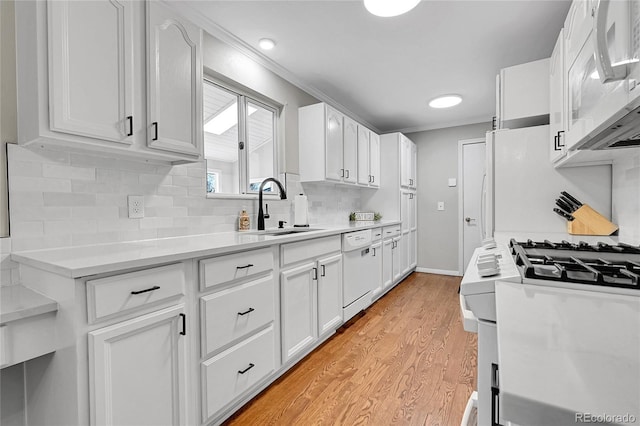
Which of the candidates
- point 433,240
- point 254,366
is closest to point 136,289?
point 254,366

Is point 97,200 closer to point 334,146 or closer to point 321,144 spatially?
point 321,144

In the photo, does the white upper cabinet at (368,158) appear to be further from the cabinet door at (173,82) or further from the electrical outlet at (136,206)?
the electrical outlet at (136,206)

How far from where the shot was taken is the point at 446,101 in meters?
3.58

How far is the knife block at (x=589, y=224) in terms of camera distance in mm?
1820

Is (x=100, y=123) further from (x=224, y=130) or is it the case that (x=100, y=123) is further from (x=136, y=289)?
(x=224, y=130)

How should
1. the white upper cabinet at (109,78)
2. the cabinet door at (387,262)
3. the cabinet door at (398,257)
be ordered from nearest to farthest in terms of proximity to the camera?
the white upper cabinet at (109,78)
the cabinet door at (387,262)
the cabinet door at (398,257)

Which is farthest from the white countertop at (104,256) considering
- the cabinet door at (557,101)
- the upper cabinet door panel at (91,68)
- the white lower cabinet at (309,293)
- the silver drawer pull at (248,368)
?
the cabinet door at (557,101)

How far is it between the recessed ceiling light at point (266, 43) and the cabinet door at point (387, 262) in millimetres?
2308

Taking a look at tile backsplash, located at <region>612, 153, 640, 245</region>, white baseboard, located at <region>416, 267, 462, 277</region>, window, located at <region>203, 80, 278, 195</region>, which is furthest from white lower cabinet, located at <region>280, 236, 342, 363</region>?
white baseboard, located at <region>416, 267, 462, 277</region>

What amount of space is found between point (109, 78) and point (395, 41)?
199cm

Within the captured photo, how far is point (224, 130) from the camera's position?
258cm

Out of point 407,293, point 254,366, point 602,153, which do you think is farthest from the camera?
point 407,293

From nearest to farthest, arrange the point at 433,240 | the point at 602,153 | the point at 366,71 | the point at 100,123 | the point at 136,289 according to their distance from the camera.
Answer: the point at 136,289, the point at 100,123, the point at 602,153, the point at 366,71, the point at 433,240

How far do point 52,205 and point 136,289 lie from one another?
27.3 inches
